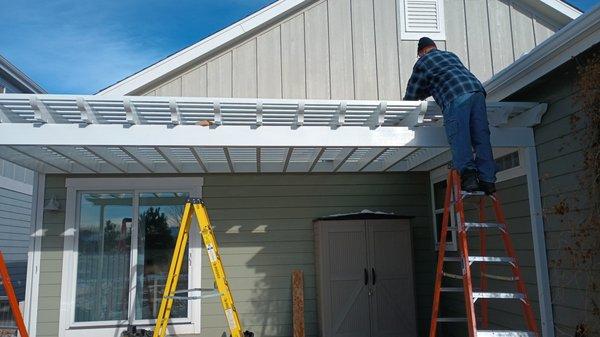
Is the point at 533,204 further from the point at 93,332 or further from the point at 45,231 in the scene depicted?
the point at 45,231

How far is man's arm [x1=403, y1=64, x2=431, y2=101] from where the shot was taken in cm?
436

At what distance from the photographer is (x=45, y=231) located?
622 centimetres

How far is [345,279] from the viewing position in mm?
6152

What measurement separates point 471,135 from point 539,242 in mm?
1248

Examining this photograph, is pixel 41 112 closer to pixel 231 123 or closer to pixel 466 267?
pixel 231 123

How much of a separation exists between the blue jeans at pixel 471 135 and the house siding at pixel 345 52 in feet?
9.56

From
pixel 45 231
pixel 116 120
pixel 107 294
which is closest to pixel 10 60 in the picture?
pixel 45 231

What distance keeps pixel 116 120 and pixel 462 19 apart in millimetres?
5104

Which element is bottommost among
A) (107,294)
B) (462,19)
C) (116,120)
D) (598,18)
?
(107,294)

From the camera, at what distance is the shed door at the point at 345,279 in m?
6.04

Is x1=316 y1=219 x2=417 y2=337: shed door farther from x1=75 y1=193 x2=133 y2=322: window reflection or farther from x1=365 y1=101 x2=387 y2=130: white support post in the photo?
x1=75 y1=193 x2=133 y2=322: window reflection

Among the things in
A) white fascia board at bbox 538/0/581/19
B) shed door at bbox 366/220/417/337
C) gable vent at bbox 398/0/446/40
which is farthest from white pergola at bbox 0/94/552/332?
white fascia board at bbox 538/0/581/19

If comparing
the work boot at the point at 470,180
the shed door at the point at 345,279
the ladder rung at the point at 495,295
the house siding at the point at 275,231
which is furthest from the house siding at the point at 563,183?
the house siding at the point at 275,231

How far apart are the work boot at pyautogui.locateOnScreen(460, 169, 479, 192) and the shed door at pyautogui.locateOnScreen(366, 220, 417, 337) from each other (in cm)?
261
